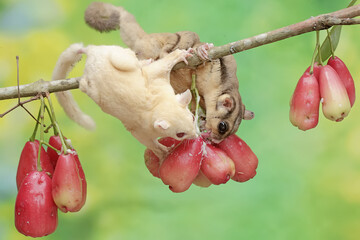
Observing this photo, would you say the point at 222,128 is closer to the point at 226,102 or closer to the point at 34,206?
the point at 226,102

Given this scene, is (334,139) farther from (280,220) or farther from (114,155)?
(114,155)

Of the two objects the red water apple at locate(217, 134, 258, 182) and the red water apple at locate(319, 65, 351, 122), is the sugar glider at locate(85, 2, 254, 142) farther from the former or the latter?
the red water apple at locate(319, 65, 351, 122)

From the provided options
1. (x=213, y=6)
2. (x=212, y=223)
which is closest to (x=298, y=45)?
(x=213, y=6)

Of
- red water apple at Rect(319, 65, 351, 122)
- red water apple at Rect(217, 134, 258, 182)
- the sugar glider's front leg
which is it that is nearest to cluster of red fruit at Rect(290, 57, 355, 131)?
red water apple at Rect(319, 65, 351, 122)

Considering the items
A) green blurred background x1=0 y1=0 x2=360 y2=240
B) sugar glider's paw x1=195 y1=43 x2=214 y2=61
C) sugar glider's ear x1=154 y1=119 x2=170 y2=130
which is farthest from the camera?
green blurred background x1=0 y1=0 x2=360 y2=240

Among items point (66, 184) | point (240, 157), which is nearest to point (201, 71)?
point (240, 157)

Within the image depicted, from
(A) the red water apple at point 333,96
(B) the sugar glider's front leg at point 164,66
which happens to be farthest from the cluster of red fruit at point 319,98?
(B) the sugar glider's front leg at point 164,66

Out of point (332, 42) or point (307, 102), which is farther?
point (332, 42)
